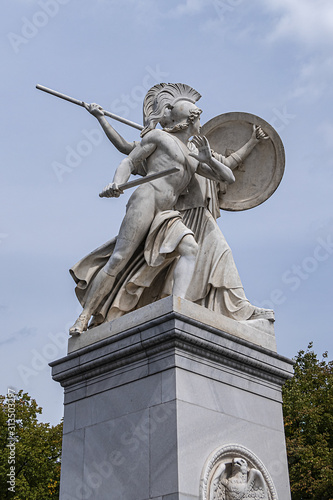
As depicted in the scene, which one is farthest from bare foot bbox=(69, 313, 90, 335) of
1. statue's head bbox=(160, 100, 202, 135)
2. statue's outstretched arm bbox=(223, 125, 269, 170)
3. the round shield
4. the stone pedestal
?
statue's outstretched arm bbox=(223, 125, 269, 170)

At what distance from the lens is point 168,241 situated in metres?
9.13

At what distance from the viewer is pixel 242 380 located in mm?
8516

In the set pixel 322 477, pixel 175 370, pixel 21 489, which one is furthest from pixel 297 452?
pixel 175 370

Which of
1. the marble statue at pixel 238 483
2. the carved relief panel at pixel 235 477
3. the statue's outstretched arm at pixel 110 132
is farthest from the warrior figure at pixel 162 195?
the marble statue at pixel 238 483

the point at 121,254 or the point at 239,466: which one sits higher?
the point at 121,254

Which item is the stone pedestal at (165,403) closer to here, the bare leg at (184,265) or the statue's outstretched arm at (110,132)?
the bare leg at (184,265)

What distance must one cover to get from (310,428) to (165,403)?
18.4m

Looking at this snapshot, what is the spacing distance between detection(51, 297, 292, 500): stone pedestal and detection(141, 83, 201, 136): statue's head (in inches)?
128

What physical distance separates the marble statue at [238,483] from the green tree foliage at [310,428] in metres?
15.0

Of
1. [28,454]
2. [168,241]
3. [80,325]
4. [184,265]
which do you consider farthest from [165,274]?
[28,454]

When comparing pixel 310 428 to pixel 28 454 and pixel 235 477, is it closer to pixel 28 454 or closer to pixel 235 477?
pixel 28 454

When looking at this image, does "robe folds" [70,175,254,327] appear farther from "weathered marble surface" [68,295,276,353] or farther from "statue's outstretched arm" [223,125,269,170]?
"statue's outstretched arm" [223,125,269,170]

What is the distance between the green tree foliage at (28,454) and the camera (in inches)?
959

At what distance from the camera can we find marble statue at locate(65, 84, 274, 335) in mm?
9250
